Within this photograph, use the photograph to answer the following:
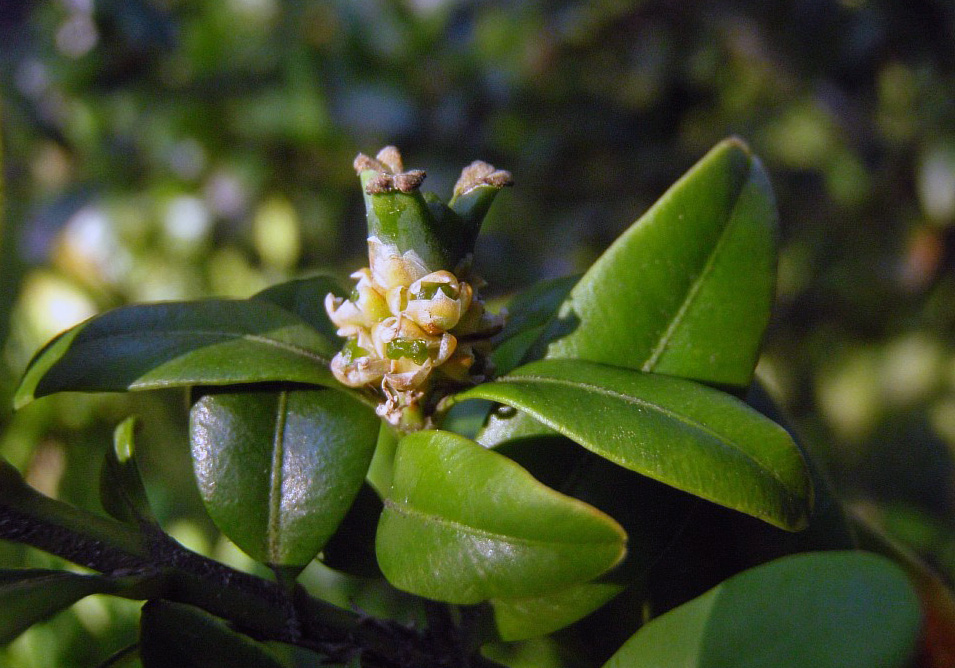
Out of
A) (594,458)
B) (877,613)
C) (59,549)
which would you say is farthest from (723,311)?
(59,549)

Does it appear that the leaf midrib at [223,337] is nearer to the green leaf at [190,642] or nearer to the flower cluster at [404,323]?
the flower cluster at [404,323]

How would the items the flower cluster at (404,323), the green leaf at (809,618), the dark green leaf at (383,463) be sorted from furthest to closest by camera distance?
the dark green leaf at (383,463) → the flower cluster at (404,323) → the green leaf at (809,618)

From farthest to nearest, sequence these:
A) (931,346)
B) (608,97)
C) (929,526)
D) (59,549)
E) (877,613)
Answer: (608,97)
(931,346)
(929,526)
(59,549)
(877,613)

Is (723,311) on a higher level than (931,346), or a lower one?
higher

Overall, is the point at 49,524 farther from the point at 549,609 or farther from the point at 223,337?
the point at 549,609

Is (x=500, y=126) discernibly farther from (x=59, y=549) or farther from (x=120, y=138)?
(x=59, y=549)

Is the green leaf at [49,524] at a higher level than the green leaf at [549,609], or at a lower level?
higher

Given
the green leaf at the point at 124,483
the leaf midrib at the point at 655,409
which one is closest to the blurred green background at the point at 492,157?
the green leaf at the point at 124,483
